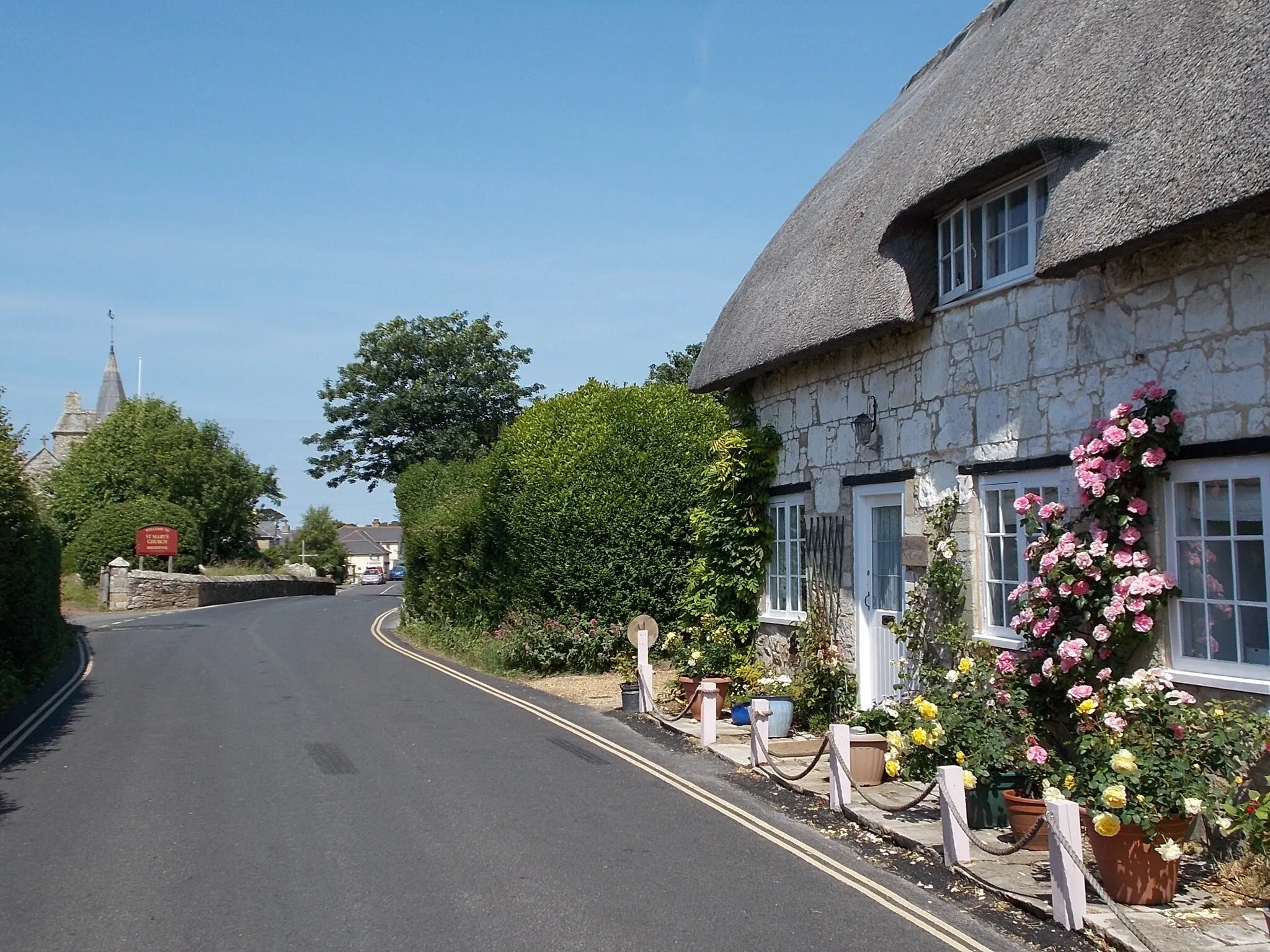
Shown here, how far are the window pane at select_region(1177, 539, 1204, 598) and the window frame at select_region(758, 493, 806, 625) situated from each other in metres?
5.47

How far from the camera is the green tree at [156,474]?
46.1 meters

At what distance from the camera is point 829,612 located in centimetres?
1191

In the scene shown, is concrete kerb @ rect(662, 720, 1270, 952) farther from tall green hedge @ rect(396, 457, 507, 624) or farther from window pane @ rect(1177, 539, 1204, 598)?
tall green hedge @ rect(396, 457, 507, 624)

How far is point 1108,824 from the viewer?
5.74 meters

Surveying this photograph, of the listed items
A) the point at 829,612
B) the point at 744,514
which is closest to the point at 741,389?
the point at 744,514

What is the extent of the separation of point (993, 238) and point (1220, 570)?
3501 millimetres

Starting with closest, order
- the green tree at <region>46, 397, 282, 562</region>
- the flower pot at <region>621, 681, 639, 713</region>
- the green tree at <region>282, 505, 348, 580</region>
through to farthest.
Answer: the flower pot at <region>621, 681, 639, 713</region>
the green tree at <region>46, 397, 282, 562</region>
the green tree at <region>282, 505, 348, 580</region>

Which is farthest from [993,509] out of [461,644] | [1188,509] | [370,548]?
[370,548]

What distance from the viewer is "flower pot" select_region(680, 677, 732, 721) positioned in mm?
13000

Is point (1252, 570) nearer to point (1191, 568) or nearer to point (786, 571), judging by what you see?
point (1191, 568)

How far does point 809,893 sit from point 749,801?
247cm

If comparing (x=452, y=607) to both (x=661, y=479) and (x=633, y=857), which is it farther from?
(x=633, y=857)

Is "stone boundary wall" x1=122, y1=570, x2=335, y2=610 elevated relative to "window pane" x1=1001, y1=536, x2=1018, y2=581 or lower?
lower

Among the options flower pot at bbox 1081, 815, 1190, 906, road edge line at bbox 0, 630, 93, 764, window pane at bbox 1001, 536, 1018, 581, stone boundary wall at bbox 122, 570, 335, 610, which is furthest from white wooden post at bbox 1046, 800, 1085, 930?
stone boundary wall at bbox 122, 570, 335, 610
